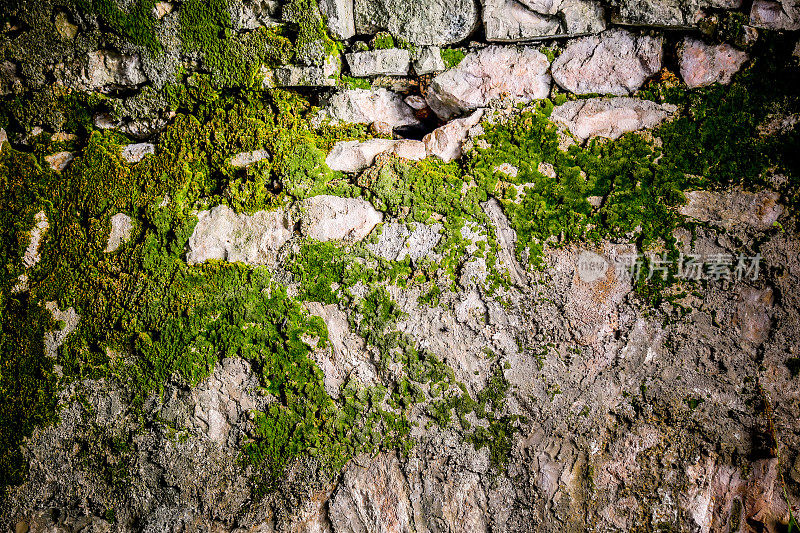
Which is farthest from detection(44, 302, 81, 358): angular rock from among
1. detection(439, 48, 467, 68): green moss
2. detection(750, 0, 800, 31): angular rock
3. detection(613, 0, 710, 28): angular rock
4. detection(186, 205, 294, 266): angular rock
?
detection(750, 0, 800, 31): angular rock

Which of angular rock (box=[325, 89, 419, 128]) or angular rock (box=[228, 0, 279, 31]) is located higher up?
angular rock (box=[228, 0, 279, 31])

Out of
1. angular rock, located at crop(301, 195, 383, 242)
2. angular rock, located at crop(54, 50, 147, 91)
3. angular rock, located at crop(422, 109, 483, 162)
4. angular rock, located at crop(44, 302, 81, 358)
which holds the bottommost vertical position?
angular rock, located at crop(44, 302, 81, 358)

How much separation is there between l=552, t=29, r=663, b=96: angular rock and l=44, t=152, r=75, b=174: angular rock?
300 centimetres

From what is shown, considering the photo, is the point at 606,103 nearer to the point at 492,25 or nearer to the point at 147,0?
the point at 492,25

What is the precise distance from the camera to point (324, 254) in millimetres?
2264

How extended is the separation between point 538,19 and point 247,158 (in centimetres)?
182

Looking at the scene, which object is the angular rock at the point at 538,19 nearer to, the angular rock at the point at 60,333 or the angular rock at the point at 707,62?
the angular rock at the point at 707,62

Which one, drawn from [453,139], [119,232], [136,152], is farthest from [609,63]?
[119,232]

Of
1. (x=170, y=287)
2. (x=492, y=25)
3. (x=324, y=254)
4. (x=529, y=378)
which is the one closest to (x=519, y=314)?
(x=529, y=378)

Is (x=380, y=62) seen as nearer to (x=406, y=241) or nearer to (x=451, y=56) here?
(x=451, y=56)

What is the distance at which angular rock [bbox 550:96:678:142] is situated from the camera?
222 cm

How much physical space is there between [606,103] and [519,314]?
4.11 ft

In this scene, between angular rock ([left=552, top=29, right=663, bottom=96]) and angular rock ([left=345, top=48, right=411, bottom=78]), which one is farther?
angular rock ([left=345, top=48, right=411, bottom=78])

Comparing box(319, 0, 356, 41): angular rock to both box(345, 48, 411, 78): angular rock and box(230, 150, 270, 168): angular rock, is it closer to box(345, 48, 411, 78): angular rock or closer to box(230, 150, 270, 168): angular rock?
box(345, 48, 411, 78): angular rock
